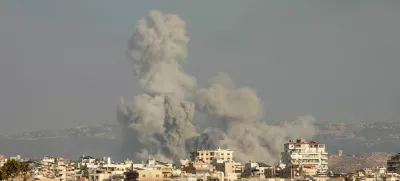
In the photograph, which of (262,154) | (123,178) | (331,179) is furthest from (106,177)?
Result: (262,154)

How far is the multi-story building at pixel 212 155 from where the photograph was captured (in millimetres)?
168000

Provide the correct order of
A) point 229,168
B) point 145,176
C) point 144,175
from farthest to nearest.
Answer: point 229,168 → point 144,175 → point 145,176

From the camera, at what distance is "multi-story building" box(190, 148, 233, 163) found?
551ft

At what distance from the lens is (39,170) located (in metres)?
132

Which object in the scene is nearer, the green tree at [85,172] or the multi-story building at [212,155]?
the green tree at [85,172]

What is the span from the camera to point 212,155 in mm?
169875

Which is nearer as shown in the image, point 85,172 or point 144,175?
point 144,175

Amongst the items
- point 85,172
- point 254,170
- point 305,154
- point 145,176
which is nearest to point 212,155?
point 305,154

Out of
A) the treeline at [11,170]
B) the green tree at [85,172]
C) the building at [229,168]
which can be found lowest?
the treeline at [11,170]

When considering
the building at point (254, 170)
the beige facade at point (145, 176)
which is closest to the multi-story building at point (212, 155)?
the building at point (254, 170)

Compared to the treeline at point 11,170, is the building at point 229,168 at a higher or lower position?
higher

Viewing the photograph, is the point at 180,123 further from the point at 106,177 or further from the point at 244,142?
the point at 106,177

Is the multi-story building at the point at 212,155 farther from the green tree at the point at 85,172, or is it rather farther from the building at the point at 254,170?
the green tree at the point at 85,172

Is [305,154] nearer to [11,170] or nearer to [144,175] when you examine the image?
[144,175]
